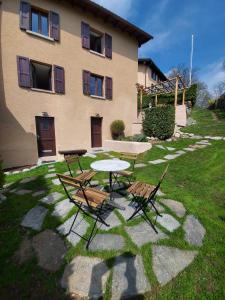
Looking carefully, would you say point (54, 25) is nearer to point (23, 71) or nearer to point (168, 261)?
point (23, 71)

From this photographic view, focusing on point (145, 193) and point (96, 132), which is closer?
point (145, 193)

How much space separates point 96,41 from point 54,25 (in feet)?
11.2

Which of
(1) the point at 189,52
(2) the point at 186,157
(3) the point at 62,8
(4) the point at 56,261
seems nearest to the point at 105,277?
(4) the point at 56,261

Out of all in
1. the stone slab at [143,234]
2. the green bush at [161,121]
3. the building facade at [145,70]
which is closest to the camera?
the stone slab at [143,234]

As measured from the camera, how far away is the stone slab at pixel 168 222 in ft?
10.2

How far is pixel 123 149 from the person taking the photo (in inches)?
398

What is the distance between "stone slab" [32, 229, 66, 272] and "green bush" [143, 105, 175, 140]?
9.44 meters

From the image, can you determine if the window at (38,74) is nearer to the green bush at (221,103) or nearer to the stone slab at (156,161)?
the stone slab at (156,161)

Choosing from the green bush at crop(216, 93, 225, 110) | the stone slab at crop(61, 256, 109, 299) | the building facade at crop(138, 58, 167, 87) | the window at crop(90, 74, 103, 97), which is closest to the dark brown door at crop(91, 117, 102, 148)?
the window at crop(90, 74, 103, 97)

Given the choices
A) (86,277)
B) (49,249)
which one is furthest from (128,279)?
(49,249)

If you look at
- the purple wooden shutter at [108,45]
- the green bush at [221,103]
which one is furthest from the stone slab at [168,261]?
the green bush at [221,103]

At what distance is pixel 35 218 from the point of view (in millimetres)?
3473

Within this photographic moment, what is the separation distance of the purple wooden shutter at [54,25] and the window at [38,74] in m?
1.55

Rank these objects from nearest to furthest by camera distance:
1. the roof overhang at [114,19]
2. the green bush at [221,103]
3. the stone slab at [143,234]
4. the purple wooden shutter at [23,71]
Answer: the stone slab at [143,234] < the purple wooden shutter at [23,71] < the roof overhang at [114,19] < the green bush at [221,103]
